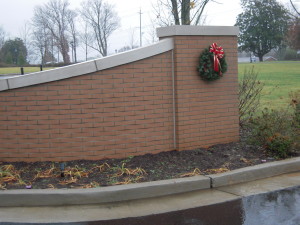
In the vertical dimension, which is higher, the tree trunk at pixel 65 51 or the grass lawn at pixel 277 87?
the tree trunk at pixel 65 51

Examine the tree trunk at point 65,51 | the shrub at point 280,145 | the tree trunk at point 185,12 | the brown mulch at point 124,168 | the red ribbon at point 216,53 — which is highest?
the tree trunk at point 65,51

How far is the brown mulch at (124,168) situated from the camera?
18.9ft

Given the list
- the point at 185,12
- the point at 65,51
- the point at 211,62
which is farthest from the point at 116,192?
the point at 65,51

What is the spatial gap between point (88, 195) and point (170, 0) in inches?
274

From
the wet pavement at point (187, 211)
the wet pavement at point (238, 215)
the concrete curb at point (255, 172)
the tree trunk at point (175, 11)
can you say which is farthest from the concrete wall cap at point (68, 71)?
the tree trunk at point (175, 11)

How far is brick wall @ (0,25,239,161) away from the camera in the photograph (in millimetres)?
6387

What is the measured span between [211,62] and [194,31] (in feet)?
2.06

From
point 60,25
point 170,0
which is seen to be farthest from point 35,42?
point 170,0

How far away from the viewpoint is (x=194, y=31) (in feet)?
23.3

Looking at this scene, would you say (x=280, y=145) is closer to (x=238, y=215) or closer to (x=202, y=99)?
(x=202, y=99)

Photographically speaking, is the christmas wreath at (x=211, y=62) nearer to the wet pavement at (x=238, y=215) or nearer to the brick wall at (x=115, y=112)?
the brick wall at (x=115, y=112)

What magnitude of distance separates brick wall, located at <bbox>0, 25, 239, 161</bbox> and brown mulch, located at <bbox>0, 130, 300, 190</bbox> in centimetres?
19

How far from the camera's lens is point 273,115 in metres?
7.84

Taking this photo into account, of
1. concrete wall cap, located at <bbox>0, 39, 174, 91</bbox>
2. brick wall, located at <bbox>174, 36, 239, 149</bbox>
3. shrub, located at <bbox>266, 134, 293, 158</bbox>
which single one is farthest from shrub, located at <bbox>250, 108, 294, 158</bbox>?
concrete wall cap, located at <bbox>0, 39, 174, 91</bbox>
